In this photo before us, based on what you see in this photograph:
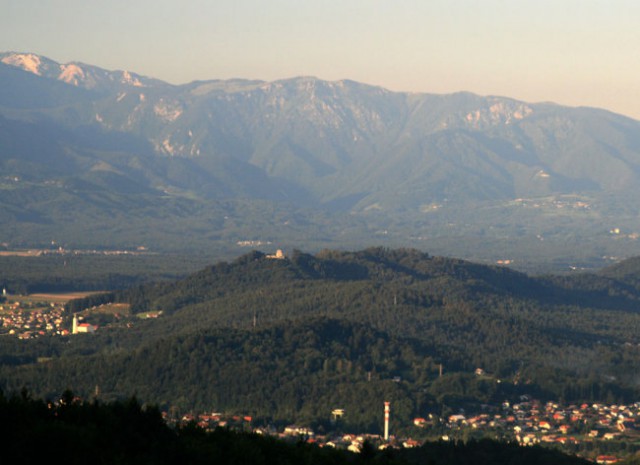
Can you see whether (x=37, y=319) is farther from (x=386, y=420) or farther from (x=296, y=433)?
(x=296, y=433)

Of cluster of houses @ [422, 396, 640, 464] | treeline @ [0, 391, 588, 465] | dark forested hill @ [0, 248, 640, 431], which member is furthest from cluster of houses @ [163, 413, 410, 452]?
treeline @ [0, 391, 588, 465]

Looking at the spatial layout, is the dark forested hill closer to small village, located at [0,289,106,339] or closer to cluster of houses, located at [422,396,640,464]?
cluster of houses, located at [422,396,640,464]

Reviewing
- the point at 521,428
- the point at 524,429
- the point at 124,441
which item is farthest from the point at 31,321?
the point at 124,441

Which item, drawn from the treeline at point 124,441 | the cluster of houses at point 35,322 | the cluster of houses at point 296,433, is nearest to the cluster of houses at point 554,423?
the cluster of houses at point 296,433

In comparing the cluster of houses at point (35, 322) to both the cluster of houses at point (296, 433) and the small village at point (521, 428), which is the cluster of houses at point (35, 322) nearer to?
the cluster of houses at point (296, 433)

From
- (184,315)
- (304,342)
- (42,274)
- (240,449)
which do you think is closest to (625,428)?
(304,342)

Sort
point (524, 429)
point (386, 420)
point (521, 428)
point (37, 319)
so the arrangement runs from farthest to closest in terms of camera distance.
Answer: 1. point (37, 319)
2. point (521, 428)
3. point (524, 429)
4. point (386, 420)
